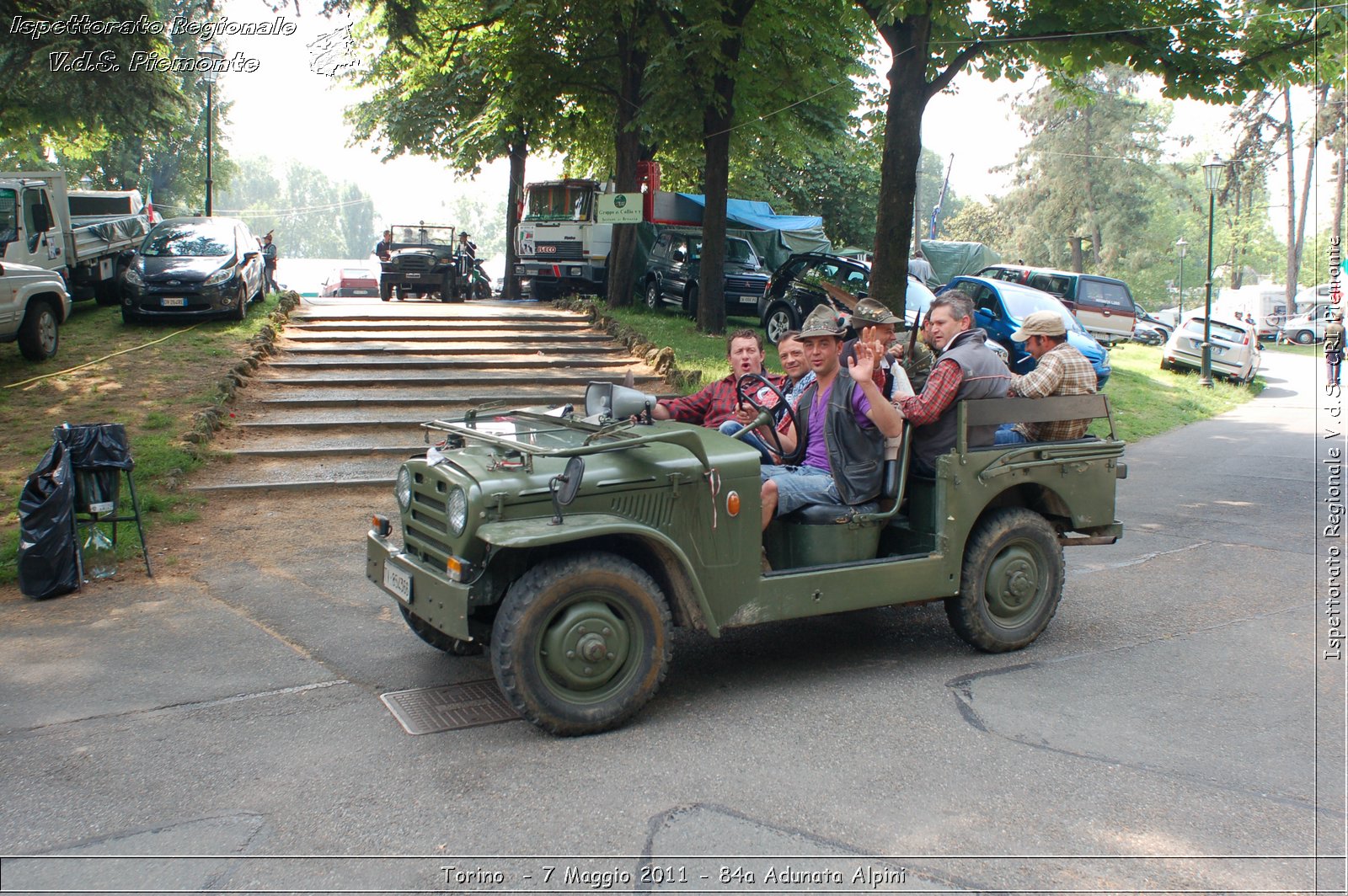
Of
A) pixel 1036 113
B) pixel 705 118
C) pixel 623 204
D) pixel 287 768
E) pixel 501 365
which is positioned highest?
pixel 1036 113

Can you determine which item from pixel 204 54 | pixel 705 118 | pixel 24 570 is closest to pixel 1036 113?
pixel 705 118

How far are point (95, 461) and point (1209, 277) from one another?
2114 centimetres

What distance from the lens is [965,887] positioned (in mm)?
3463

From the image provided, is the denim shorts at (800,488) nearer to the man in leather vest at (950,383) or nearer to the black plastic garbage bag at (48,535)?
the man in leather vest at (950,383)

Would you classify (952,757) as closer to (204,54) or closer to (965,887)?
(965,887)

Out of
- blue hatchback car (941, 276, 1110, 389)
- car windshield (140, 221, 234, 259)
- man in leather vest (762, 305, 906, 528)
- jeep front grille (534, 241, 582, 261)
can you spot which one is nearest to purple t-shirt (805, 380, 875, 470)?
man in leather vest (762, 305, 906, 528)

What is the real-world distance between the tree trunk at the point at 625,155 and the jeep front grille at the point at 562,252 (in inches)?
162

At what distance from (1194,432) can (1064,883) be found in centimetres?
1487

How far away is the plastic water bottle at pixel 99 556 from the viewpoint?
7.35m

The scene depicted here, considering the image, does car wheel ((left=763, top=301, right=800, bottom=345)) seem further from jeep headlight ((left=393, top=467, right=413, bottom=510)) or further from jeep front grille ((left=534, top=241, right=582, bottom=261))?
jeep headlight ((left=393, top=467, right=413, bottom=510))

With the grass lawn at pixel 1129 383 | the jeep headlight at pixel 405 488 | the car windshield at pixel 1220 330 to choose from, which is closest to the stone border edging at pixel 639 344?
the grass lawn at pixel 1129 383

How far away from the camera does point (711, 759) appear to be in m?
4.43

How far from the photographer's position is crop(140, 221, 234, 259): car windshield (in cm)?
1645

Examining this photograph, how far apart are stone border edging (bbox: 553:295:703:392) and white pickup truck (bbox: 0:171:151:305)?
7.63 meters
